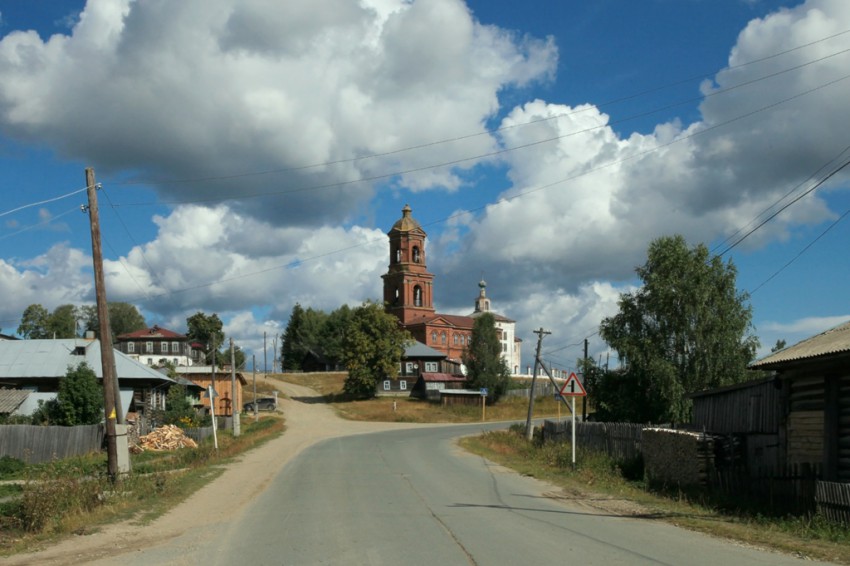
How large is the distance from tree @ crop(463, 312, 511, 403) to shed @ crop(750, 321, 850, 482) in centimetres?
6704

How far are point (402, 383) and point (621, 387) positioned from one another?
5052cm

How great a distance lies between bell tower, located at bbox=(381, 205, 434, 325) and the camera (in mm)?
112438

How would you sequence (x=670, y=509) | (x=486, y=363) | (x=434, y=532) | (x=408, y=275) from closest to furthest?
1. (x=434, y=532)
2. (x=670, y=509)
3. (x=486, y=363)
4. (x=408, y=275)

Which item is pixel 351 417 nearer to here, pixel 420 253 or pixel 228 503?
pixel 420 253

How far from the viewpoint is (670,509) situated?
15.9 m

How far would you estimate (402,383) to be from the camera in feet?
306

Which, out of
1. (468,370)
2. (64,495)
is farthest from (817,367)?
(468,370)

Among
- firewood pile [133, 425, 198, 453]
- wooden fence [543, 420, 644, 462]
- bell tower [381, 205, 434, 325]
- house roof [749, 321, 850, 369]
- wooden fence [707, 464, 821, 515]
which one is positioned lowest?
firewood pile [133, 425, 198, 453]

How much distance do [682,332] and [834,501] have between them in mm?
32759

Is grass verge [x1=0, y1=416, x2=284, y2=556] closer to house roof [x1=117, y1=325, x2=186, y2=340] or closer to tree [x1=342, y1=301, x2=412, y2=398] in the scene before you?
tree [x1=342, y1=301, x2=412, y2=398]

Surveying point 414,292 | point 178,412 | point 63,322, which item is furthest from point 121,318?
point 178,412

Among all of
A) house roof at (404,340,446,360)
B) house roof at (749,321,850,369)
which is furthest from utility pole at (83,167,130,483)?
house roof at (404,340,446,360)

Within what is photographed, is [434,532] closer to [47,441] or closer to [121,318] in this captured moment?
[47,441]

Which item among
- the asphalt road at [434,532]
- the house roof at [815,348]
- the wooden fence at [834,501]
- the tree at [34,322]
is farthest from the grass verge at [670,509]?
the tree at [34,322]
